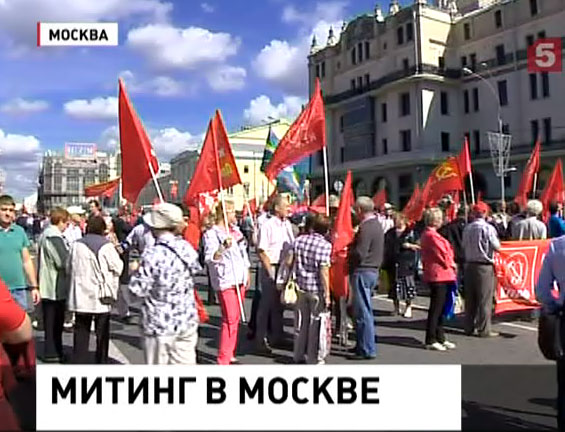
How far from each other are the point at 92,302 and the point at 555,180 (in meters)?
12.1

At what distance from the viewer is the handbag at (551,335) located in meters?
4.75

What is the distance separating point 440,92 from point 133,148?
191 ft

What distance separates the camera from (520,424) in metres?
5.42

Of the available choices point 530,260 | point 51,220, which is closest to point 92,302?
point 51,220

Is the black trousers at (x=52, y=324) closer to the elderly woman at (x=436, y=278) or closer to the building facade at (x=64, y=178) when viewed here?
the elderly woman at (x=436, y=278)

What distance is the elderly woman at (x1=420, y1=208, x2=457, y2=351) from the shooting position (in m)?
8.55

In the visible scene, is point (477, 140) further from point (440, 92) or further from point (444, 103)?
point (440, 92)

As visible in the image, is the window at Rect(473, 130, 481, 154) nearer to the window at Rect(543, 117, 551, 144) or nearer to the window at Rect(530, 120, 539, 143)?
the window at Rect(530, 120, 539, 143)

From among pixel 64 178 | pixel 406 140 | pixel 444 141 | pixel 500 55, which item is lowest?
pixel 444 141

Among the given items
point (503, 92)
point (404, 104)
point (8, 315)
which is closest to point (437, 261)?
point (8, 315)

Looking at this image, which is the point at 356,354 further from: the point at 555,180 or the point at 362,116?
the point at 362,116

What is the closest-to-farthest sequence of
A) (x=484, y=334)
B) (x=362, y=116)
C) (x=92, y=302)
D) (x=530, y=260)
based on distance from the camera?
1. (x=92, y=302)
2. (x=484, y=334)
3. (x=530, y=260)
4. (x=362, y=116)

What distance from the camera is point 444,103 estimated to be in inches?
2467

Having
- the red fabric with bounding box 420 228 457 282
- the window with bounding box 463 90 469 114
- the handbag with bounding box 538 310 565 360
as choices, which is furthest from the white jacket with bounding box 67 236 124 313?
the window with bounding box 463 90 469 114
